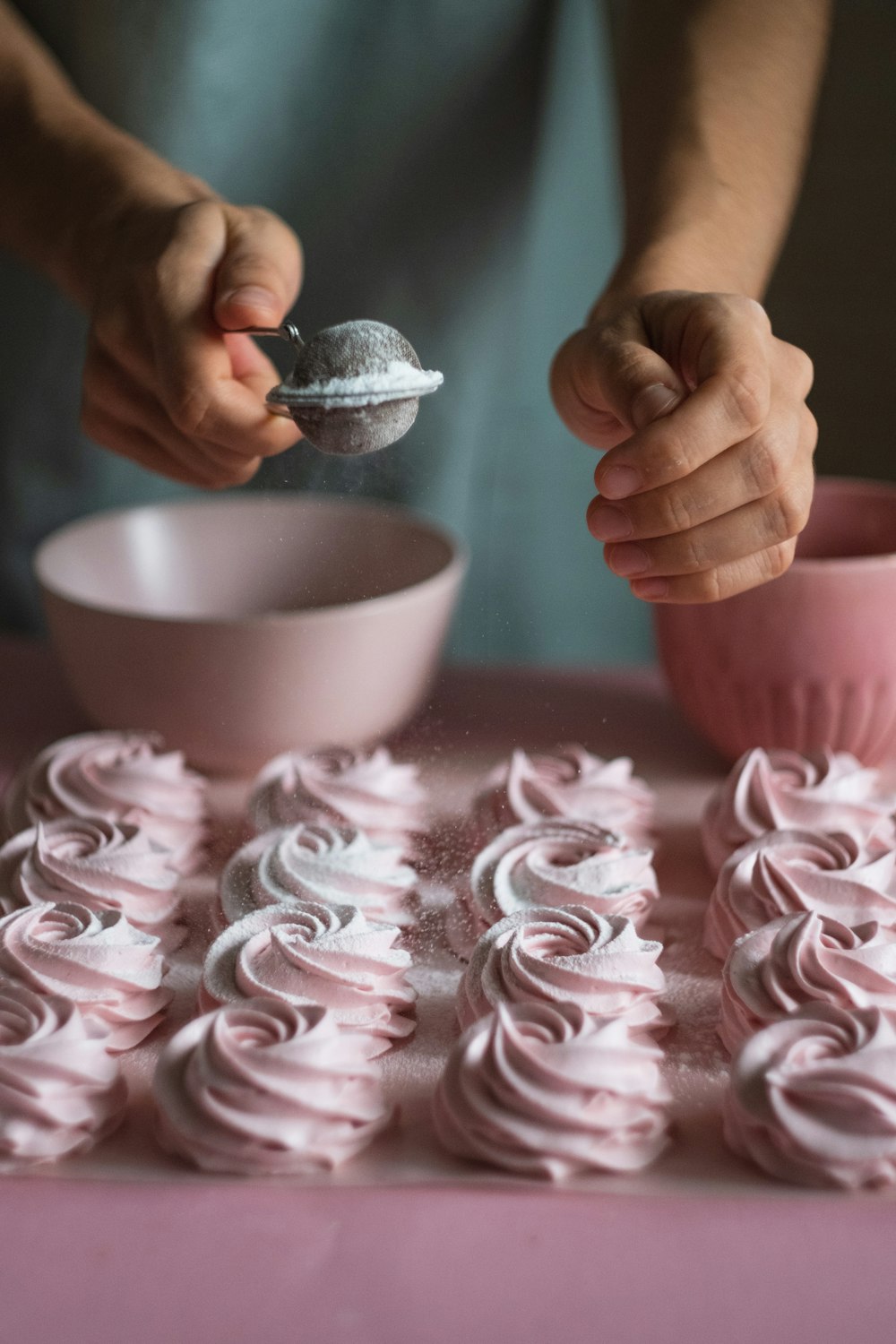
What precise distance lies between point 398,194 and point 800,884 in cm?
94

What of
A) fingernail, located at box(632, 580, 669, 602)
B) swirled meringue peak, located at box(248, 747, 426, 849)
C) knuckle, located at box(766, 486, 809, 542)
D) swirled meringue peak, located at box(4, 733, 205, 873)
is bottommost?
swirled meringue peak, located at box(4, 733, 205, 873)

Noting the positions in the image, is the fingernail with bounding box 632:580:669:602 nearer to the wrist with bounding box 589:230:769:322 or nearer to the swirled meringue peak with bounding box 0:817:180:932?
the wrist with bounding box 589:230:769:322

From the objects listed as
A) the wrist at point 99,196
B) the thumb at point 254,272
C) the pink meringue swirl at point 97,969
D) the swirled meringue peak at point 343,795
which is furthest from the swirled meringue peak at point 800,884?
the wrist at point 99,196

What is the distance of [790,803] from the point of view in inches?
41.6

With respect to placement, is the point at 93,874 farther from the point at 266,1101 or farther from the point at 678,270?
the point at 678,270

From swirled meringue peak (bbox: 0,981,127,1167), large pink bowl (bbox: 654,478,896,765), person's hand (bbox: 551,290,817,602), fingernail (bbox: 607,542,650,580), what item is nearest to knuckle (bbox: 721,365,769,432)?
person's hand (bbox: 551,290,817,602)

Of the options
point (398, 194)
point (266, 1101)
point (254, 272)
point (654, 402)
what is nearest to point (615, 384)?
point (654, 402)

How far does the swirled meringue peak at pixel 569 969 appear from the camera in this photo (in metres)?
0.83

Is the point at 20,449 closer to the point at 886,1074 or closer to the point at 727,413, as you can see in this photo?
the point at 727,413

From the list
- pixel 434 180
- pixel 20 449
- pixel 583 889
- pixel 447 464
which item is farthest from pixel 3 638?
pixel 583 889

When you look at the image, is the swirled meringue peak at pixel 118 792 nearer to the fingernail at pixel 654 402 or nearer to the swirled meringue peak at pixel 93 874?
the swirled meringue peak at pixel 93 874

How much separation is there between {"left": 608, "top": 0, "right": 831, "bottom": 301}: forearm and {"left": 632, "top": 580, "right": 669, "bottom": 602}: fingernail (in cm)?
37

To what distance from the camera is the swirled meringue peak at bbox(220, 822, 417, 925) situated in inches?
38.0

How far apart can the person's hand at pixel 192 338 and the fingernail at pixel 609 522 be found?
216 millimetres
